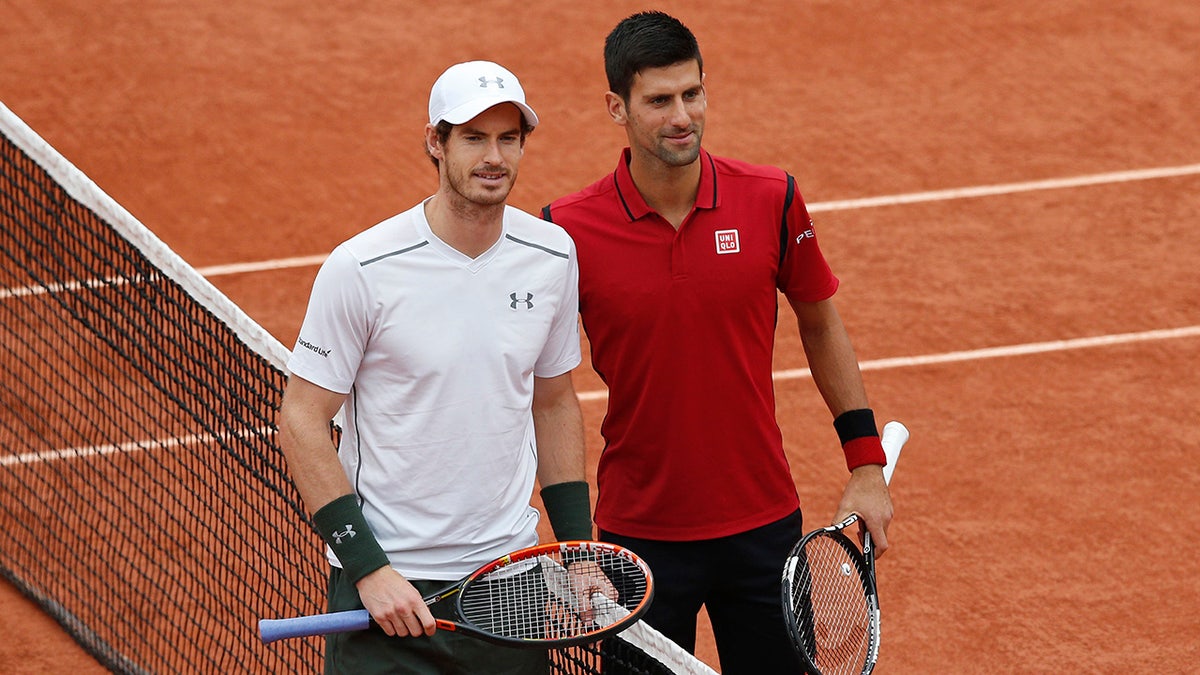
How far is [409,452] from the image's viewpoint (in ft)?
10.8

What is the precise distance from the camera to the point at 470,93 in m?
3.23

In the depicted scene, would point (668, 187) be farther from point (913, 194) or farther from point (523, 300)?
point (913, 194)

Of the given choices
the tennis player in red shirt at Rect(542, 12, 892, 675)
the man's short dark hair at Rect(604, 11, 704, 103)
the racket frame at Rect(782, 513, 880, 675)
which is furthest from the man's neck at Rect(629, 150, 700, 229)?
the racket frame at Rect(782, 513, 880, 675)

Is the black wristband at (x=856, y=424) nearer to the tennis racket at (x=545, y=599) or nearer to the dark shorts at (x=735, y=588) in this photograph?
the dark shorts at (x=735, y=588)

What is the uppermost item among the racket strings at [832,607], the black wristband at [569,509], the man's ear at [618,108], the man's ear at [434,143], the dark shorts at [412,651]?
the man's ear at [618,108]

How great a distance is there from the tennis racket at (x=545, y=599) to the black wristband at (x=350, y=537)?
0.36 ft

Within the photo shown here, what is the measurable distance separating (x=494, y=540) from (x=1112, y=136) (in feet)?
25.8

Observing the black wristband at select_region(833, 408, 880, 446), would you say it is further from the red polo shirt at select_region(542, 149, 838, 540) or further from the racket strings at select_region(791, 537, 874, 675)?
the racket strings at select_region(791, 537, 874, 675)

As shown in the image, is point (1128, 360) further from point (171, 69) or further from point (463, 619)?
point (171, 69)

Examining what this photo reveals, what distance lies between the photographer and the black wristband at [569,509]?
3.56 meters

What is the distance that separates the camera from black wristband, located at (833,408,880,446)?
420 cm

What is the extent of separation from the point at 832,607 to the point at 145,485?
3.89 m

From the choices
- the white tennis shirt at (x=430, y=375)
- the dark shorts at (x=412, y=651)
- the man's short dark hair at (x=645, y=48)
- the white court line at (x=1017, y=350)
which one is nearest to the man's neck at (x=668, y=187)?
the man's short dark hair at (x=645, y=48)

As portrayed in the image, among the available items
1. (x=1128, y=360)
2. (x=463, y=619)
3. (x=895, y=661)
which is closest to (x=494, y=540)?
(x=463, y=619)
